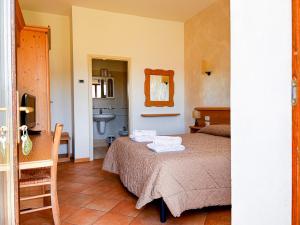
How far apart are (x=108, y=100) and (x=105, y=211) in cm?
435

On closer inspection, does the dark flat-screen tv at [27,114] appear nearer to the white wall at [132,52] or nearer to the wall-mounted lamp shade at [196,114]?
the white wall at [132,52]

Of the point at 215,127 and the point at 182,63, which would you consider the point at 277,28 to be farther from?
the point at 182,63

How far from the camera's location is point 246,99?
708 millimetres

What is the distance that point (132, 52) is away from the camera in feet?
15.9

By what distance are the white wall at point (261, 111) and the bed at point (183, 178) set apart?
113 centimetres

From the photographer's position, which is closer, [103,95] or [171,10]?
[171,10]

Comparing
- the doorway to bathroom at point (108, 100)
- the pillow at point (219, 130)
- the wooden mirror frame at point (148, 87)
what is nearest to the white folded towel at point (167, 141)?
the pillow at point (219, 130)

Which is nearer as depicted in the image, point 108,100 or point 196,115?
point 196,115

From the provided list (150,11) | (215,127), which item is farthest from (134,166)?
(150,11)

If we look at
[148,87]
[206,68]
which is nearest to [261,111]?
[206,68]

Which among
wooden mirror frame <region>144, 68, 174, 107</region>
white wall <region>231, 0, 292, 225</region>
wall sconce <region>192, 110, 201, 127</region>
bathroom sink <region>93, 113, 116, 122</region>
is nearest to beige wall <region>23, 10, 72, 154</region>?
bathroom sink <region>93, 113, 116, 122</region>

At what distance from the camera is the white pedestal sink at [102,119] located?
5.87m

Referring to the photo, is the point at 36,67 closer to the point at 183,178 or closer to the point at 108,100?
the point at 183,178

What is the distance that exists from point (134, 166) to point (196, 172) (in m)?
0.66
